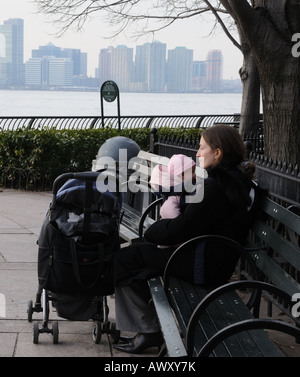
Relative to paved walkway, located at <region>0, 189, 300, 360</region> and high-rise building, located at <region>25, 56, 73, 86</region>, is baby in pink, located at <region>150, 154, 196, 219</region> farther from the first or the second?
high-rise building, located at <region>25, 56, 73, 86</region>

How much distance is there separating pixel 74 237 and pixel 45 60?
115 metres

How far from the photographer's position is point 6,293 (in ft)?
19.5

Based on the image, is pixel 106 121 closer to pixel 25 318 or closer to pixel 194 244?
pixel 25 318

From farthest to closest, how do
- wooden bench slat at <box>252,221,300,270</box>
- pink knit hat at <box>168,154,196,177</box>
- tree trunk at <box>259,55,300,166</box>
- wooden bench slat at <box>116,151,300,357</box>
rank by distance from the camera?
tree trunk at <box>259,55,300,166</box>
pink knit hat at <box>168,154,196,177</box>
wooden bench slat at <box>252,221,300,270</box>
wooden bench slat at <box>116,151,300,357</box>

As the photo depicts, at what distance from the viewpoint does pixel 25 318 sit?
17.4 ft

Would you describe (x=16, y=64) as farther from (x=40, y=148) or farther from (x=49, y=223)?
(x=49, y=223)

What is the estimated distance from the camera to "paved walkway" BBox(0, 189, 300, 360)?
15.4 feet

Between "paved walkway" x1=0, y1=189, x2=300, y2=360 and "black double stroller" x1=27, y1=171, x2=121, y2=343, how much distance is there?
11 centimetres

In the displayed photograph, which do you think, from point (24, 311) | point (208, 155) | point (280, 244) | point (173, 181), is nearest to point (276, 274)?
point (280, 244)

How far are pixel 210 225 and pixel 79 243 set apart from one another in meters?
0.93

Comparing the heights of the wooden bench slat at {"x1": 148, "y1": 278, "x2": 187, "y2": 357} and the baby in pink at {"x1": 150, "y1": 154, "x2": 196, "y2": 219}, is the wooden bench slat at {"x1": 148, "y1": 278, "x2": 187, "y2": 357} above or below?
below

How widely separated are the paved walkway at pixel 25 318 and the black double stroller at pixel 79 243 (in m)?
0.11

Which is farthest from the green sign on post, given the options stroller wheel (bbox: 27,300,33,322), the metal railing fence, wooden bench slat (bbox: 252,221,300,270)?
wooden bench slat (bbox: 252,221,300,270)

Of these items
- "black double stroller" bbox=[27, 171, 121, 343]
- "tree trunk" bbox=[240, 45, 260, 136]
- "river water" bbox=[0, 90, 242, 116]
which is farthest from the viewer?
"river water" bbox=[0, 90, 242, 116]
